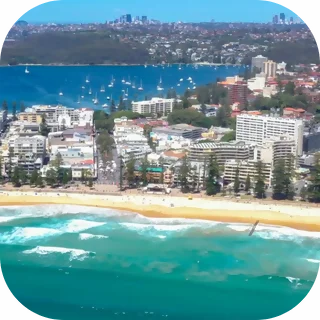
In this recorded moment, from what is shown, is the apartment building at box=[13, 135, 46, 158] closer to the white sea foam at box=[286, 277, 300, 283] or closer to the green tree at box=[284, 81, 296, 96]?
the white sea foam at box=[286, 277, 300, 283]

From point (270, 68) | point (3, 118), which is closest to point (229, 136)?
point (3, 118)

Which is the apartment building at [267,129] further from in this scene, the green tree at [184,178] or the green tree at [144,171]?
the green tree at [144,171]

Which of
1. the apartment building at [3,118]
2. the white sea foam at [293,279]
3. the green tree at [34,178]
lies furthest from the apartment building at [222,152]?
the apartment building at [3,118]

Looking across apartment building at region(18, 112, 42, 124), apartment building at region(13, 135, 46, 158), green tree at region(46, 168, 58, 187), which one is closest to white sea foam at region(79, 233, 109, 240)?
green tree at region(46, 168, 58, 187)

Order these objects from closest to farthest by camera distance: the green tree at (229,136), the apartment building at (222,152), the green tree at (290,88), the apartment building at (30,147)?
1. the apartment building at (222,152)
2. the apartment building at (30,147)
3. the green tree at (229,136)
4. the green tree at (290,88)

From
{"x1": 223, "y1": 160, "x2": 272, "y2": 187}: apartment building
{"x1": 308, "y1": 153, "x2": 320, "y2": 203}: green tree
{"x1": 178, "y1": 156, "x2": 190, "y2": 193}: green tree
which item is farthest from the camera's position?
{"x1": 223, "y1": 160, "x2": 272, "y2": 187}: apartment building

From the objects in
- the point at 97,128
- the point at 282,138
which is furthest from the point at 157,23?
the point at 282,138
